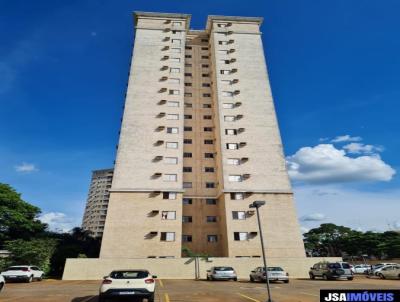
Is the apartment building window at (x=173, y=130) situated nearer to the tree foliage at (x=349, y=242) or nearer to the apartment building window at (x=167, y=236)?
the apartment building window at (x=167, y=236)

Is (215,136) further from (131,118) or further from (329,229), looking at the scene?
(329,229)

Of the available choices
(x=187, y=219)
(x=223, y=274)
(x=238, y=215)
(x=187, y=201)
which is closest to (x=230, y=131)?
(x=187, y=201)

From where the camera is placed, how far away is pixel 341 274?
25.6m

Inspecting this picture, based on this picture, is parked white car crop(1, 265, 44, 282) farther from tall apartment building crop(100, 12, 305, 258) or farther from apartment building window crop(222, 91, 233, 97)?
apartment building window crop(222, 91, 233, 97)

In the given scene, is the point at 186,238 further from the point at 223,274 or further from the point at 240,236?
the point at 223,274

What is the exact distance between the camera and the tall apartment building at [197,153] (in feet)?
125

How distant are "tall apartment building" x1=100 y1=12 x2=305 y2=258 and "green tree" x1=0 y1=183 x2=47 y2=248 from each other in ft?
66.3

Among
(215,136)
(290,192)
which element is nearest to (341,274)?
(290,192)

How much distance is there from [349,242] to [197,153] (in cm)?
5159

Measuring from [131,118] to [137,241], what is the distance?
19379 millimetres

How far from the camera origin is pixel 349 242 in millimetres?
73062

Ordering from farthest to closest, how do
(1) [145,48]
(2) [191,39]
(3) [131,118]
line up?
(2) [191,39] → (1) [145,48] → (3) [131,118]

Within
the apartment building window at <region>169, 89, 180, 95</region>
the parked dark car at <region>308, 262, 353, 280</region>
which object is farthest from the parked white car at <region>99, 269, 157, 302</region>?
the apartment building window at <region>169, 89, 180, 95</region>

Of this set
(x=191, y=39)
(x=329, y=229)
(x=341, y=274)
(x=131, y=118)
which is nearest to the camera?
(x=341, y=274)
